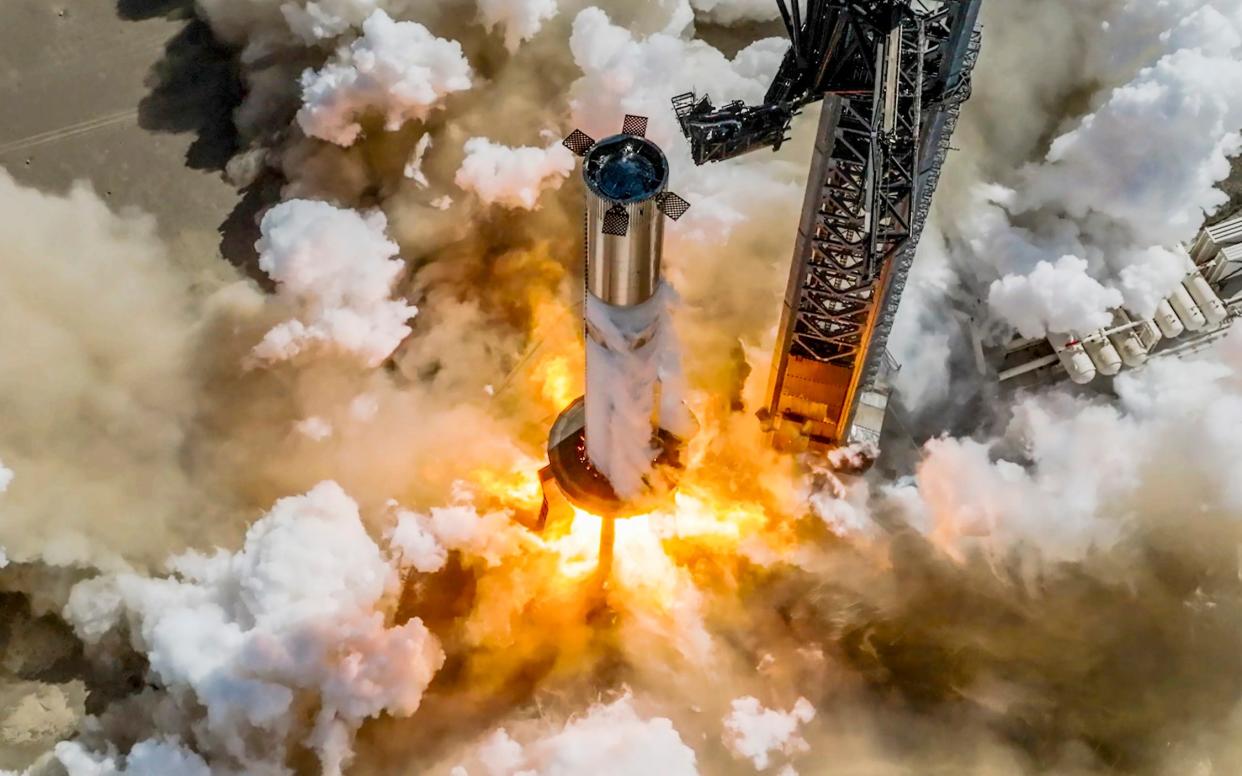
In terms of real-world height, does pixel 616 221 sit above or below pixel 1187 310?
above

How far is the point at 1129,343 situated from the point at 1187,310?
1.69 meters

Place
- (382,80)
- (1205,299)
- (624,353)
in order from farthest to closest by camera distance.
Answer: (382,80) → (1205,299) → (624,353)

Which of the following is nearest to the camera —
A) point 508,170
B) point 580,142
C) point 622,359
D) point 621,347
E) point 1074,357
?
point 580,142

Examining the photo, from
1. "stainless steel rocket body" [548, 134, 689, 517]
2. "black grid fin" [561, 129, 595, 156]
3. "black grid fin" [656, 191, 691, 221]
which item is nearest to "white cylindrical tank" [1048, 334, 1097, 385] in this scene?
"stainless steel rocket body" [548, 134, 689, 517]

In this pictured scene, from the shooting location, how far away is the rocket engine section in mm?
15289

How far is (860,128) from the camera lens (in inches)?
693

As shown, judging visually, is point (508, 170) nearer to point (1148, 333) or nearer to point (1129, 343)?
point (1129, 343)

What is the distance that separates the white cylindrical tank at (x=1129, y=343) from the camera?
25.4 m

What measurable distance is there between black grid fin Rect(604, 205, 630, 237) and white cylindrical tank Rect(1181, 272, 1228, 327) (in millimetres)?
17752

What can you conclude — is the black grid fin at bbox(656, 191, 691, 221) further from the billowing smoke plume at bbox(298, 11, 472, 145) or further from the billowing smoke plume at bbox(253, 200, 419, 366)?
the billowing smoke plume at bbox(298, 11, 472, 145)

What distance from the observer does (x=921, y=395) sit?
26.3m

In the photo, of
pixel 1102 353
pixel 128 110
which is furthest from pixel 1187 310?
pixel 128 110

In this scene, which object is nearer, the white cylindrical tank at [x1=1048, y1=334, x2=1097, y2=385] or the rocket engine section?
the rocket engine section

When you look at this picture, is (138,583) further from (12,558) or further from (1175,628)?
(1175,628)
